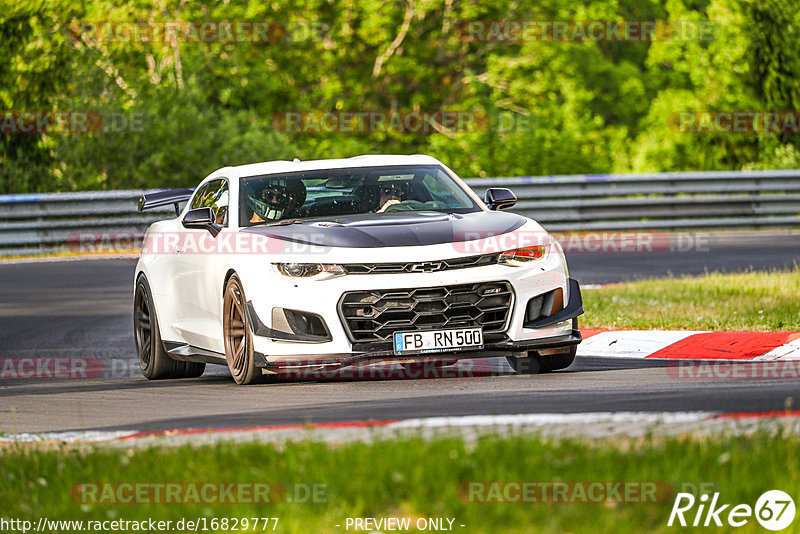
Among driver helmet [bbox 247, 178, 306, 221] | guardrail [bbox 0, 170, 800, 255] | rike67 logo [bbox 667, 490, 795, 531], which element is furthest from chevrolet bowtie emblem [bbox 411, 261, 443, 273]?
guardrail [bbox 0, 170, 800, 255]

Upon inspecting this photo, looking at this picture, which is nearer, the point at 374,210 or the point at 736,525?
the point at 736,525

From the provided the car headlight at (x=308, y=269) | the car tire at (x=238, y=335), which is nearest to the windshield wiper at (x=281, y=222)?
the car tire at (x=238, y=335)

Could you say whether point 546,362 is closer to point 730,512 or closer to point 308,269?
point 308,269

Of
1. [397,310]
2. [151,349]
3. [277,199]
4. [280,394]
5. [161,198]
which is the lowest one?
[151,349]

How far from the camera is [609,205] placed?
2470cm

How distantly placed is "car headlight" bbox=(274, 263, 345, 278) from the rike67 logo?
4645 millimetres

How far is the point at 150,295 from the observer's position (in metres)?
11.6

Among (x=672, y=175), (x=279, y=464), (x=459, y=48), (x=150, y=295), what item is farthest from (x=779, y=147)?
(x=279, y=464)

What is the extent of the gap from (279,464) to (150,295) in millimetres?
6270

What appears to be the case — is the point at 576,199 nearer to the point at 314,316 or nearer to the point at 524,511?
the point at 314,316

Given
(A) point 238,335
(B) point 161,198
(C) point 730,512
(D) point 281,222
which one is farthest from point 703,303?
(C) point 730,512

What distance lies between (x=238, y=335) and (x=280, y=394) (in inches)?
35.1

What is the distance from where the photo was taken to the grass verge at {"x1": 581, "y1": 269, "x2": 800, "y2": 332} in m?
12.1

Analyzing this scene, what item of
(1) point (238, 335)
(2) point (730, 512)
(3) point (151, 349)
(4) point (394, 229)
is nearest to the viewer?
(2) point (730, 512)
